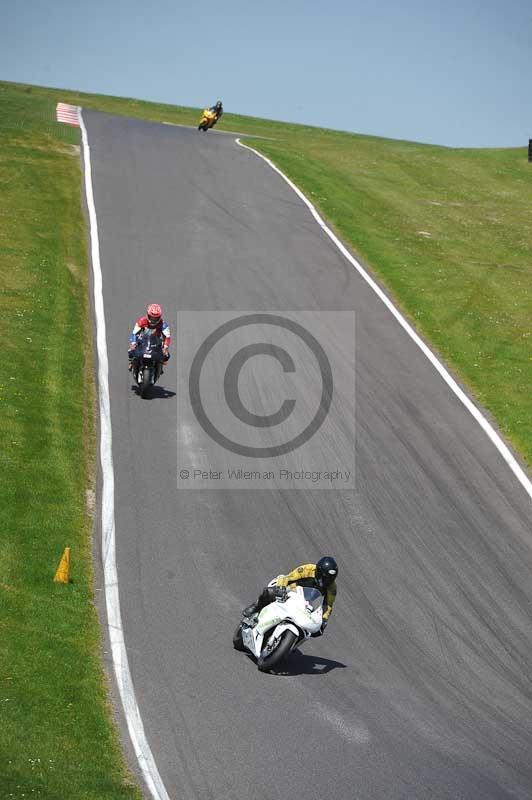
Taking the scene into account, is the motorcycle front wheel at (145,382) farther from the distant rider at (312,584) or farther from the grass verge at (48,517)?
the distant rider at (312,584)

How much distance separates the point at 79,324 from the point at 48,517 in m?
10.0

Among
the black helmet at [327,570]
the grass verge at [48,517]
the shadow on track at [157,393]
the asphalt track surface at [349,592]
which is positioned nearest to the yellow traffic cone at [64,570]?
the grass verge at [48,517]

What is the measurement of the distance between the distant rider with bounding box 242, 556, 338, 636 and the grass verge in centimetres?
220

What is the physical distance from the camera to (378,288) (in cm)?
3097

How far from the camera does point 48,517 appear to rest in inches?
637

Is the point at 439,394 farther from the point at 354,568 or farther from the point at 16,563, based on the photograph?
the point at 16,563

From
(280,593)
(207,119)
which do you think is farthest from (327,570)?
(207,119)

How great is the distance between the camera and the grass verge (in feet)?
33.3

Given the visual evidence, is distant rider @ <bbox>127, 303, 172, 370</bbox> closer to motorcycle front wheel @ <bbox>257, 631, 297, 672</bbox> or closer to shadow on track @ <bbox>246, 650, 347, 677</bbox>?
shadow on track @ <bbox>246, 650, 347, 677</bbox>

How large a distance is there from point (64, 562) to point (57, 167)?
90.9 ft

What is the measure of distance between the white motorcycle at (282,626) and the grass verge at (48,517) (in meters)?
1.99

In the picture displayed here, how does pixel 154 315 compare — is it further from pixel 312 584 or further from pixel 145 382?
pixel 312 584

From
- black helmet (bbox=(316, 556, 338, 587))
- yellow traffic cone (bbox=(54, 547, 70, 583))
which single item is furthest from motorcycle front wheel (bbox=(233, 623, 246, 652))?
yellow traffic cone (bbox=(54, 547, 70, 583))

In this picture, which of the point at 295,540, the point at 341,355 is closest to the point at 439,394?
the point at 341,355
